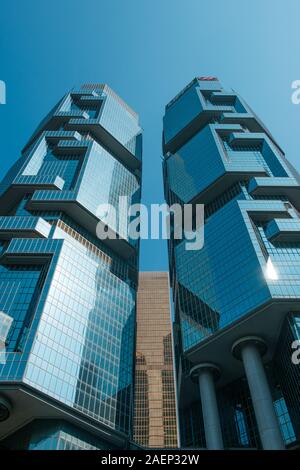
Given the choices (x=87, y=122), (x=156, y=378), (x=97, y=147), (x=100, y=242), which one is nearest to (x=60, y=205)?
(x=100, y=242)

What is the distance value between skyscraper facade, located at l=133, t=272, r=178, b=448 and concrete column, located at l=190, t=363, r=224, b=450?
40.8 meters

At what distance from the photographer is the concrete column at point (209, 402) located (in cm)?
5772

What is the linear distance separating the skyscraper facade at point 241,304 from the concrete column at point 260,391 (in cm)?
14

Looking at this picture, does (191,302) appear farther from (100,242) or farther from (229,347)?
(100,242)

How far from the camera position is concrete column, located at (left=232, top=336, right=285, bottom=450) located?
49.7 m

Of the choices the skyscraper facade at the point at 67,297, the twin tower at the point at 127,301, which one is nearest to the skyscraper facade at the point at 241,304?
the twin tower at the point at 127,301

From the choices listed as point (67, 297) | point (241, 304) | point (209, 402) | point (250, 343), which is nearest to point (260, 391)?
point (250, 343)

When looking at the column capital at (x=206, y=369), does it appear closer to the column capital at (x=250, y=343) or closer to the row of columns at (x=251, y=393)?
the row of columns at (x=251, y=393)

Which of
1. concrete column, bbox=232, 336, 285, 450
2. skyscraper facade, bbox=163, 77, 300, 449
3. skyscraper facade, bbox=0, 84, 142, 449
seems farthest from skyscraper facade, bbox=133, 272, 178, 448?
concrete column, bbox=232, 336, 285, 450

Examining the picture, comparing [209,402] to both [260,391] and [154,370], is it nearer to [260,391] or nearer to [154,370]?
[260,391]

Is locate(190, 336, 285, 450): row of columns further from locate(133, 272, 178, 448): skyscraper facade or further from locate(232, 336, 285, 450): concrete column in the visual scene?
locate(133, 272, 178, 448): skyscraper facade

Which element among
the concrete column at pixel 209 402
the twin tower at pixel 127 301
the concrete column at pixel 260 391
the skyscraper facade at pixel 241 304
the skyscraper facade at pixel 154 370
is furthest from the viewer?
the skyscraper facade at pixel 154 370

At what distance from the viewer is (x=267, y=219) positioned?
2977 inches

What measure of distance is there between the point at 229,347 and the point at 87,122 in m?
73.2
